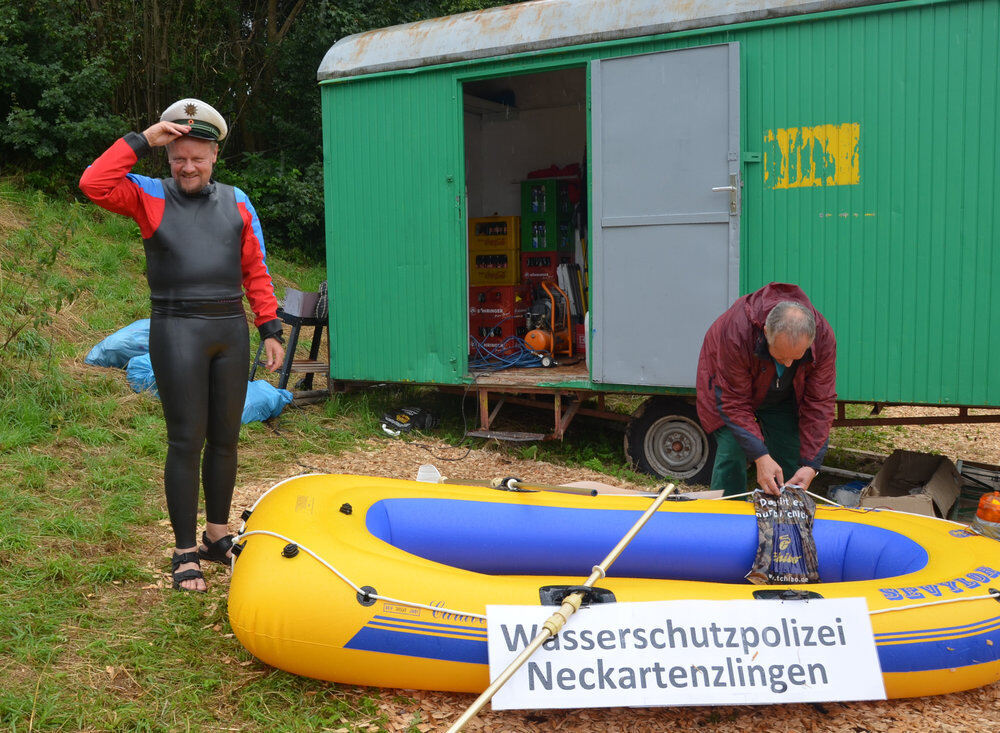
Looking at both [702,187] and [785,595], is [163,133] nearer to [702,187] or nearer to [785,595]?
[785,595]

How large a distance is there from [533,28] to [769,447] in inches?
129

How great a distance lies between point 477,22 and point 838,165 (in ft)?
8.64

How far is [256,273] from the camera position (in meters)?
3.57

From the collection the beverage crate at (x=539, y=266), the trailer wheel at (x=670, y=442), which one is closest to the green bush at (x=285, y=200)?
the beverage crate at (x=539, y=266)

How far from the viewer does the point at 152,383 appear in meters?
6.10

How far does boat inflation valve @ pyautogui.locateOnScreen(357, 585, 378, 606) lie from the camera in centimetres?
265

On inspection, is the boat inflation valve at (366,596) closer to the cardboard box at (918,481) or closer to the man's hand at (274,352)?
the man's hand at (274,352)

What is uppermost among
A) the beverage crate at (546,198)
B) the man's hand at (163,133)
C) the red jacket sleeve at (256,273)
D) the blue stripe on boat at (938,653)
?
the beverage crate at (546,198)

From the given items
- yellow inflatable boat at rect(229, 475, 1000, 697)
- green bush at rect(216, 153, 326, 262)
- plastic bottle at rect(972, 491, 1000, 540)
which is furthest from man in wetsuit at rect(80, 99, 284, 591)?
green bush at rect(216, 153, 326, 262)

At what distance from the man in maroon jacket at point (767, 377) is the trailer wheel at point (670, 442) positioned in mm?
1758

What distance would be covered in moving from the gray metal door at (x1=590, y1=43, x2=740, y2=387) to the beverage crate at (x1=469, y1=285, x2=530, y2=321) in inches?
98.2

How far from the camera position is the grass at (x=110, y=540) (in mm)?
2695

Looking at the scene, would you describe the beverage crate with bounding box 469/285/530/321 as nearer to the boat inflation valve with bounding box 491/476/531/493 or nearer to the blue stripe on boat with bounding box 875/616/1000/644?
the boat inflation valve with bounding box 491/476/531/493

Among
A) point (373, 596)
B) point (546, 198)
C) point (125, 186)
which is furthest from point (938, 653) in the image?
point (546, 198)
